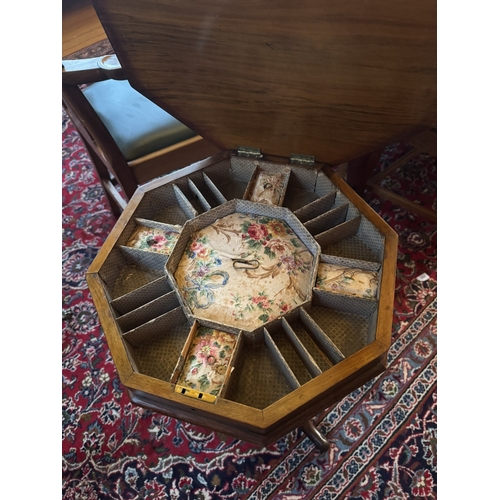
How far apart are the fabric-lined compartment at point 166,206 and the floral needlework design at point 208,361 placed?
0.35m

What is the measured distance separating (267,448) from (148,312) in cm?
72

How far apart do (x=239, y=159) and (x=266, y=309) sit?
47 centimetres

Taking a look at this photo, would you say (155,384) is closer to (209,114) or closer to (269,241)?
(269,241)

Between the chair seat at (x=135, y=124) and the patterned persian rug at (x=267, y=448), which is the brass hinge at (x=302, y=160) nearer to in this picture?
the chair seat at (x=135, y=124)

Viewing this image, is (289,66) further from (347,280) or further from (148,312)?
(148,312)

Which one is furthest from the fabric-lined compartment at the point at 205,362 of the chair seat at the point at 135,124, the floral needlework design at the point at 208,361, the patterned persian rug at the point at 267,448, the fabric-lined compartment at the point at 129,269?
the chair seat at the point at 135,124

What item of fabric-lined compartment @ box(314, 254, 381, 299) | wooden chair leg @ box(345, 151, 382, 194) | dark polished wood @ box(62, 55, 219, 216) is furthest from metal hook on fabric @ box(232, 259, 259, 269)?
wooden chair leg @ box(345, 151, 382, 194)

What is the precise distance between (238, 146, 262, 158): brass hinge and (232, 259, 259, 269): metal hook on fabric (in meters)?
0.33

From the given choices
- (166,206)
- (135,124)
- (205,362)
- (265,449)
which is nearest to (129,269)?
(166,206)

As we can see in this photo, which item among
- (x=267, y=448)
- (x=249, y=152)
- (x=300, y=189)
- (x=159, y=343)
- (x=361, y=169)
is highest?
(x=249, y=152)

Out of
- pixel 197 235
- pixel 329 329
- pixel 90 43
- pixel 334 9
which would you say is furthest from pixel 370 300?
pixel 90 43

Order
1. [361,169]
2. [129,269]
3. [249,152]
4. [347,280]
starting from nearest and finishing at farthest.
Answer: [347,280] < [129,269] < [249,152] < [361,169]

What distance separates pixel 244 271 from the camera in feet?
3.20

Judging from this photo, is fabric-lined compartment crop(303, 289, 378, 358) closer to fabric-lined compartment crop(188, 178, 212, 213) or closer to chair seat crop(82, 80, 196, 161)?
fabric-lined compartment crop(188, 178, 212, 213)
